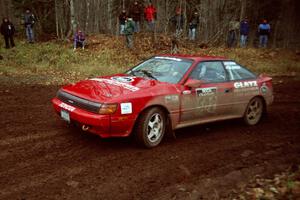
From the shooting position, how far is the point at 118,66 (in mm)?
16250

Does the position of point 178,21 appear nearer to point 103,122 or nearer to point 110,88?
point 110,88

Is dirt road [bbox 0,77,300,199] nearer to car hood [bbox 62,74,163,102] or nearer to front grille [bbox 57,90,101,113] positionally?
front grille [bbox 57,90,101,113]

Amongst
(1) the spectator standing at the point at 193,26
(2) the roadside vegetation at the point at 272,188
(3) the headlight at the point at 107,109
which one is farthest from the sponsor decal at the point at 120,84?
(1) the spectator standing at the point at 193,26

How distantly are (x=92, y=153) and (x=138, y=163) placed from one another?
797 millimetres

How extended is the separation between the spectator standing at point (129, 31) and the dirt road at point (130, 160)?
433 inches

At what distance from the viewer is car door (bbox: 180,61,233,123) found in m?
6.47

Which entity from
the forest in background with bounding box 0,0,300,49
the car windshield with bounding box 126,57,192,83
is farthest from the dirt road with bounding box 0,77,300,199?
the forest in background with bounding box 0,0,300,49

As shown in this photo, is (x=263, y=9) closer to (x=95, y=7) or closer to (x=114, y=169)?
(x=95, y=7)

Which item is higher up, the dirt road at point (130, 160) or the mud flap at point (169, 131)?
the mud flap at point (169, 131)

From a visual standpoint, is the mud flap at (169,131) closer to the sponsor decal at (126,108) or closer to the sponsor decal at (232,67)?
the sponsor decal at (126,108)

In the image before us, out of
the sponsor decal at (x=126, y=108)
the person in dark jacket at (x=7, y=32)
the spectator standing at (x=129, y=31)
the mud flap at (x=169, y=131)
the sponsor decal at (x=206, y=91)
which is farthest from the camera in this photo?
the person in dark jacket at (x=7, y=32)

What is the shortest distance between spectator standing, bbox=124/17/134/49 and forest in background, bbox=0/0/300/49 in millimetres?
2950

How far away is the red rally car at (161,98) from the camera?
563cm

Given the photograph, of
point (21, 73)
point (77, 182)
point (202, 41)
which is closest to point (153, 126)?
point (77, 182)
